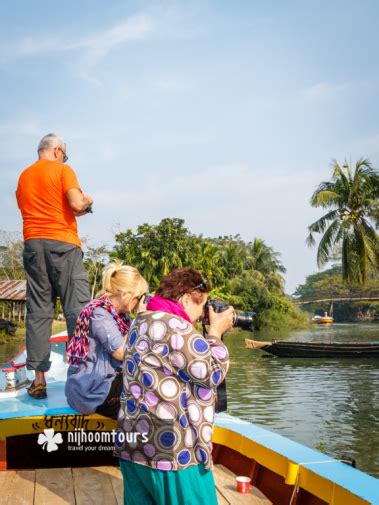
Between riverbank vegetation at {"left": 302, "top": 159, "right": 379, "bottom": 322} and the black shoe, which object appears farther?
riverbank vegetation at {"left": 302, "top": 159, "right": 379, "bottom": 322}

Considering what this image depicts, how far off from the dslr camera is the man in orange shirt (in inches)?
57.2

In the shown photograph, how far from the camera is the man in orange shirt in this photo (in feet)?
12.0

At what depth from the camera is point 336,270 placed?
373ft

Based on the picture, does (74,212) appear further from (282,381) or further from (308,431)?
(282,381)

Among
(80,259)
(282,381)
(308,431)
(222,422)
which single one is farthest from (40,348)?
(282,381)

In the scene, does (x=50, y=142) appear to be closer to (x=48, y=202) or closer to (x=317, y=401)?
(x=48, y=202)

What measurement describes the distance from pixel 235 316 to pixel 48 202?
1826 mm

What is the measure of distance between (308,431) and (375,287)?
77051mm

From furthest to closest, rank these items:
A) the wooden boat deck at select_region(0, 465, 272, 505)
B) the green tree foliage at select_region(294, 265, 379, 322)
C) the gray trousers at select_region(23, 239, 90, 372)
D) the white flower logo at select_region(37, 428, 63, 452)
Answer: the green tree foliage at select_region(294, 265, 379, 322)
the gray trousers at select_region(23, 239, 90, 372)
the white flower logo at select_region(37, 428, 63, 452)
the wooden boat deck at select_region(0, 465, 272, 505)

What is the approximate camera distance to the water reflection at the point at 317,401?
30.3 feet

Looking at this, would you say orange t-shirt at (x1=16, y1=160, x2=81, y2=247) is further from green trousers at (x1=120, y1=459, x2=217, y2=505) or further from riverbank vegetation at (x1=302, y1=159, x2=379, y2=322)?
riverbank vegetation at (x1=302, y1=159, x2=379, y2=322)

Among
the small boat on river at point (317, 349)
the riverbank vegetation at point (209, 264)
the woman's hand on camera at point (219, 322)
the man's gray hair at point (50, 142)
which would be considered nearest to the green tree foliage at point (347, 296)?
the riverbank vegetation at point (209, 264)

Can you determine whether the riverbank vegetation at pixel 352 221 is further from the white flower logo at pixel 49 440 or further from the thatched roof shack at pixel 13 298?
the white flower logo at pixel 49 440

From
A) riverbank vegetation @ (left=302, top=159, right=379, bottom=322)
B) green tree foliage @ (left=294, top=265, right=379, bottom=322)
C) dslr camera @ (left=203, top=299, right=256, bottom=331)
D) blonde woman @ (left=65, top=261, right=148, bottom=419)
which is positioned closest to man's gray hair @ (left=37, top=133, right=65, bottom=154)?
blonde woman @ (left=65, top=261, right=148, bottom=419)
